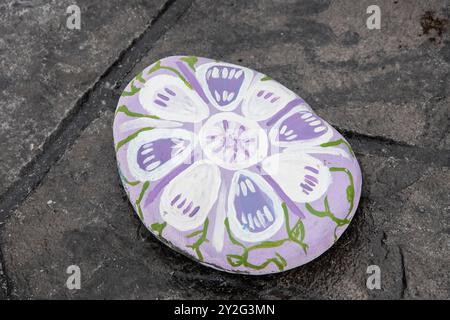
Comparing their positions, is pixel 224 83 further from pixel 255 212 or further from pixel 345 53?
pixel 345 53

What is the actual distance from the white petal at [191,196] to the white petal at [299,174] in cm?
17

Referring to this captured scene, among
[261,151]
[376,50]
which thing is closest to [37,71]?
[261,151]

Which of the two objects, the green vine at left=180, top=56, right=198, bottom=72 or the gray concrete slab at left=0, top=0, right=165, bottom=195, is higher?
the green vine at left=180, top=56, right=198, bottom=72

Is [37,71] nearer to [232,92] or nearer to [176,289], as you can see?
[232,92]

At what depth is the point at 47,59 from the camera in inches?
110

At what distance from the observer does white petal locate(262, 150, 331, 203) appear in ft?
7.22

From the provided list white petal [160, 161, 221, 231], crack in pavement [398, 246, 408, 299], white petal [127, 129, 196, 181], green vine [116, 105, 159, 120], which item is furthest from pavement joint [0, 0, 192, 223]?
crack in pavement [398, 246, 408, 299]

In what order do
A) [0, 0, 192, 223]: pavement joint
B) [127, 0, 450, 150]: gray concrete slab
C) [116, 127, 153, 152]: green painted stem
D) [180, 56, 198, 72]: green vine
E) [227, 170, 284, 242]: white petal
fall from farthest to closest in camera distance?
[127, 0, 450, 150]: gray concrete slab < [0, 0, 192, 223]: pavement joint < [180, 56, 198, 72]: green vine < [116, 127, 153, 152]: green painted stem < [227, 170, 284, 242]: white petal

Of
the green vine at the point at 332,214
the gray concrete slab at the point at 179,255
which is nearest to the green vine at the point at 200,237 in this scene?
the gray concrete slab at the point at 179,255

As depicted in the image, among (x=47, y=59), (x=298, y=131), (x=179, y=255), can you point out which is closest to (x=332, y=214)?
(x=298, y=131)

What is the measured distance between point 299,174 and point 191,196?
33cm

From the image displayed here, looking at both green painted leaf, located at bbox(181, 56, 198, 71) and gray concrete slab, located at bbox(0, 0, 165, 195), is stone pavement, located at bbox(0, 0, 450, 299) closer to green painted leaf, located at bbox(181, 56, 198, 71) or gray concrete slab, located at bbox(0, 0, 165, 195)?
gray concrete slab, located at bbox(0, 0, 165, 195)

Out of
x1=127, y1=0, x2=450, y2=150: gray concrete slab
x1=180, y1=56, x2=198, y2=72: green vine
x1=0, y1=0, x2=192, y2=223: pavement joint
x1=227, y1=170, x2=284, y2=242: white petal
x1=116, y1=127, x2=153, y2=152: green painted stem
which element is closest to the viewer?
x1=227, y1=170, x2=284, y2=242: white petal

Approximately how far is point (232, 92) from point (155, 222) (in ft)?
1.56
